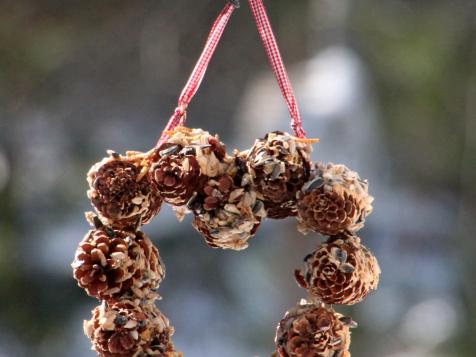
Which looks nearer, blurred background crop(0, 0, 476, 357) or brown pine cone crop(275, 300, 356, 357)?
brown pine cone crop(275, 300, 356, 357)

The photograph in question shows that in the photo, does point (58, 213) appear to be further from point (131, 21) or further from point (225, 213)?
point (225, 213)

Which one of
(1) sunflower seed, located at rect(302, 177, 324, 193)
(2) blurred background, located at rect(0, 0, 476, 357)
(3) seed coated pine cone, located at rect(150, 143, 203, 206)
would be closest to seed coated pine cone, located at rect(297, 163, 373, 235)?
(1) sunflower seed, located at rect(302, 177, 324, 193)

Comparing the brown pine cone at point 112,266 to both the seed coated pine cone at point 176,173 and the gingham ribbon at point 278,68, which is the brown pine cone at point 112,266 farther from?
the gingham ribbon at point 278,68

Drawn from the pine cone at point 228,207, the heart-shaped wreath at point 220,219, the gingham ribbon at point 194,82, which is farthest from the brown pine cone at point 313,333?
the gingham ribbon at point 194,82

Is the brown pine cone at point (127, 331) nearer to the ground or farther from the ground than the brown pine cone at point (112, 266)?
nearer to the ground

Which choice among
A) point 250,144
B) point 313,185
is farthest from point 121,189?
point 250,144

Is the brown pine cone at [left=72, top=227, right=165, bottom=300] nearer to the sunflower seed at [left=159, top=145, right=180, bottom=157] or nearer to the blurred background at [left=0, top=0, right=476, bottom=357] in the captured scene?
the sunflower seed at [left=159, top=145, right=180, bottom=157]
